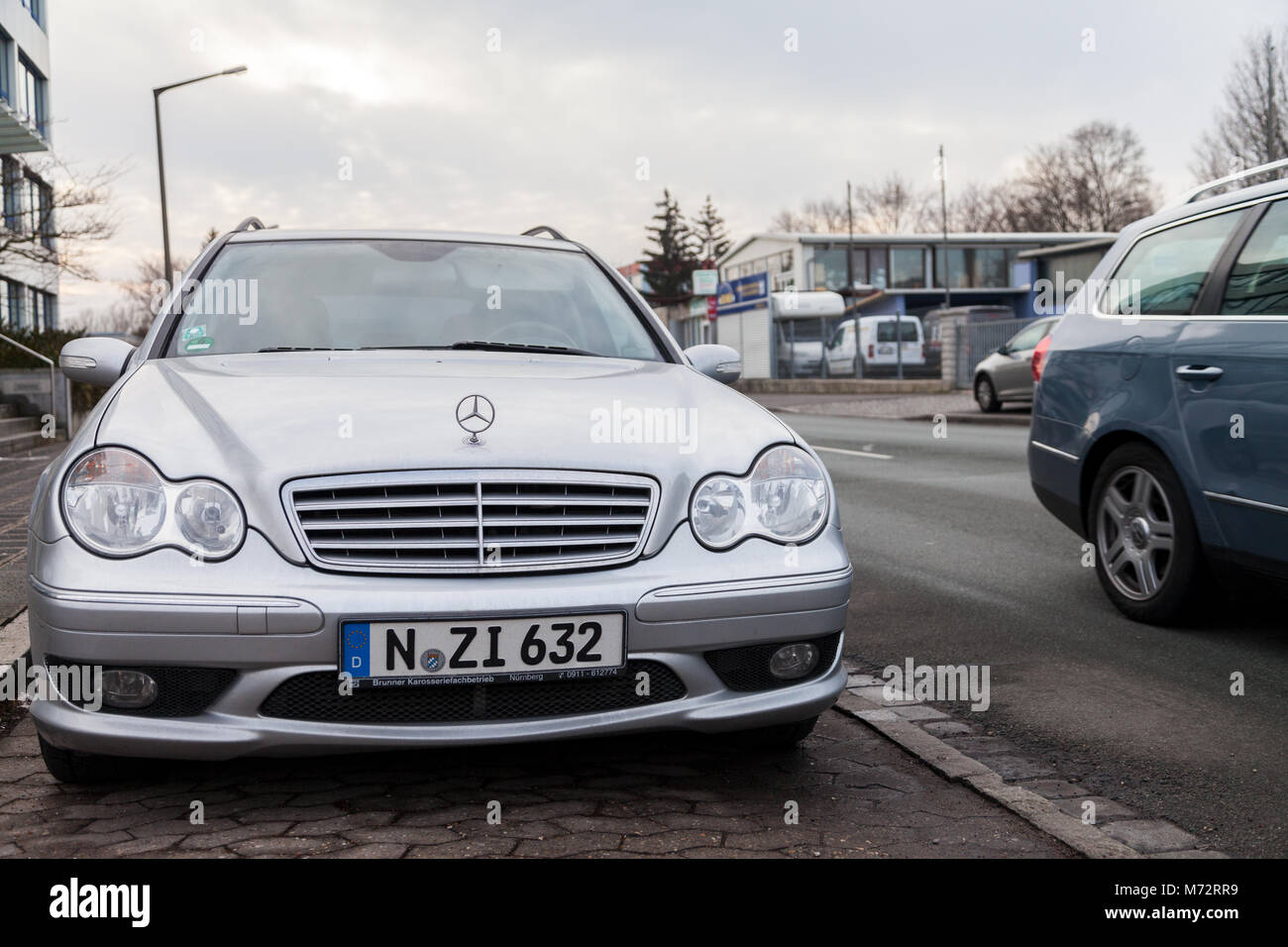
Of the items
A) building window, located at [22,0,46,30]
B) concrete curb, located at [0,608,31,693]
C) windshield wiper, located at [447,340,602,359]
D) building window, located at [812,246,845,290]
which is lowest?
concrete curb, located at [0,608,31,693]

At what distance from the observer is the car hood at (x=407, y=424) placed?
126 inches

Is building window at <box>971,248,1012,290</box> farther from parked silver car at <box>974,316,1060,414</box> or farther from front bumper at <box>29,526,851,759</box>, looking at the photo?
front bumper at <box>29,526,851,759</box>

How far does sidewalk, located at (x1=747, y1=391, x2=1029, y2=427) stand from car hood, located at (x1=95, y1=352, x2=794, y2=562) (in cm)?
1450

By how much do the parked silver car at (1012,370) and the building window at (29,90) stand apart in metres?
24.0

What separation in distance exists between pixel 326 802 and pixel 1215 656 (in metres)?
3.29

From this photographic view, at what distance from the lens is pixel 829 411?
2750 cm

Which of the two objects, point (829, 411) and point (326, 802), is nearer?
point (326, 802)

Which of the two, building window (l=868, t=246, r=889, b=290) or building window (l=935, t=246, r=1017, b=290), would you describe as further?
building window (l=935, t=246, r=1017, b=290)

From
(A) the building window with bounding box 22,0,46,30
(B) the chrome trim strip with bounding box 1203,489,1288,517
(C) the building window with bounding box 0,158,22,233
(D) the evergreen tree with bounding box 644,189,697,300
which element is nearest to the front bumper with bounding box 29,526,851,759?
(B) the chrome trim strip with bounding box 1203,489,1288,517

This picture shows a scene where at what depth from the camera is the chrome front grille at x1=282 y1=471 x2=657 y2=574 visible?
311 cm

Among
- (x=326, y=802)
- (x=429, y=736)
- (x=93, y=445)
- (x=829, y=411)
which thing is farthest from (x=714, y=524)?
(x=829, y=411)

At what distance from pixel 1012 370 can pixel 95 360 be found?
65.0 feet

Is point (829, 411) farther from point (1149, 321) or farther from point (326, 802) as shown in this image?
point (326, 802)

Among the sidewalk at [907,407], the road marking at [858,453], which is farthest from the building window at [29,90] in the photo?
the road marking at [858,453]
